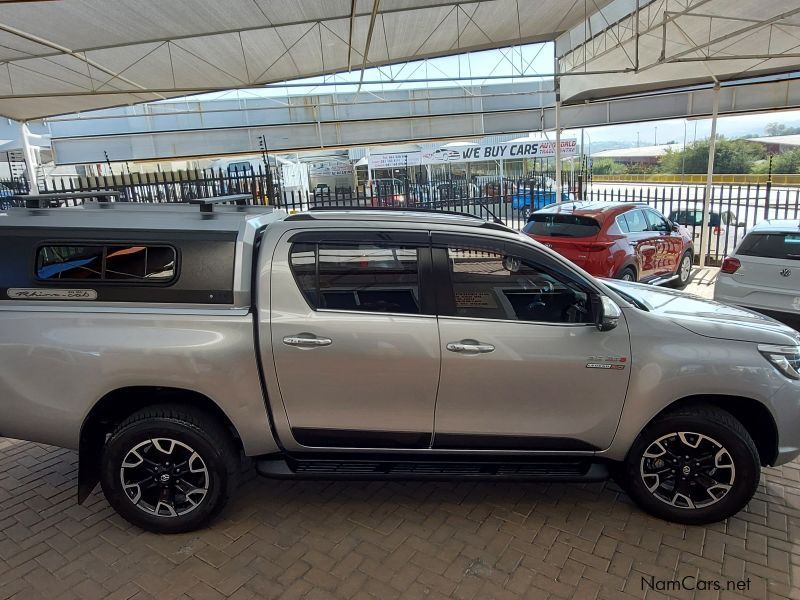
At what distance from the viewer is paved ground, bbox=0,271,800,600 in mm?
2736

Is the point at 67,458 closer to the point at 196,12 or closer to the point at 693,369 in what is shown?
the point at 693,369

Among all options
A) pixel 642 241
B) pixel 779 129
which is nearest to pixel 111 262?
pixel 642 241

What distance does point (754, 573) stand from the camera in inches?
109

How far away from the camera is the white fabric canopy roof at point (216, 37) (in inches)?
336

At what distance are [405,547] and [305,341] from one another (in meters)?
1.36

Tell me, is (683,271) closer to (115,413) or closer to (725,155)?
(115,413)

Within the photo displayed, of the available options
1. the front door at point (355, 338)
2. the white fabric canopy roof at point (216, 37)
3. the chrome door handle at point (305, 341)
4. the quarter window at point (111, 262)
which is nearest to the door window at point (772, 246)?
the front door at point (355, 338)

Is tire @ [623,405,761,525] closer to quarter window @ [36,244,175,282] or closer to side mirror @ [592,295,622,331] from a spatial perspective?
side mirror @ [592,295,622,331]

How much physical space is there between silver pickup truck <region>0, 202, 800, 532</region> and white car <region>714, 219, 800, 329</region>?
3.15 metres

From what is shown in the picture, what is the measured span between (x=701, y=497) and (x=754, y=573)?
460 mm

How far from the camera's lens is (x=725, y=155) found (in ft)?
70.7

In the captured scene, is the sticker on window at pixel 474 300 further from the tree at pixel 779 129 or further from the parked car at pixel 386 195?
the tree at pixel 779 129

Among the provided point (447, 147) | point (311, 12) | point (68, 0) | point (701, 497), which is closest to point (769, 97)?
point (447, 147)

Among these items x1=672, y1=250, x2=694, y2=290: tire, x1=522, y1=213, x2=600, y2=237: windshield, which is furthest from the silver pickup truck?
x1=672, y1=250, x2=694, y2=290: tire
